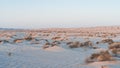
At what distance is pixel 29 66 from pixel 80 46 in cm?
1041

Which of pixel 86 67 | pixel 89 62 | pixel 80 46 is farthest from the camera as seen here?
pixel 80 46

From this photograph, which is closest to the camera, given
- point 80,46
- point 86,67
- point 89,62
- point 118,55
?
point 86,67

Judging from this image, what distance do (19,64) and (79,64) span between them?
8.41 ft

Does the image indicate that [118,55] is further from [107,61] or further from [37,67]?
[37,67]

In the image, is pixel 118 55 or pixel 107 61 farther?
pixel 118 55

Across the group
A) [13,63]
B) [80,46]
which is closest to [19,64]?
[13,63]

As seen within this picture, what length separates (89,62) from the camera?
1176cm

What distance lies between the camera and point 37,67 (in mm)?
10203

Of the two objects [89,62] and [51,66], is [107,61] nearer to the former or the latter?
[89,62]

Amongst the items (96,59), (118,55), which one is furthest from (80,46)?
(96,59)

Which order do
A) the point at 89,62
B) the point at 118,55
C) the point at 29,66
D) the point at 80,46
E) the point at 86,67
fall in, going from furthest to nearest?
1. the point at 80,46
2. the point at 118,55
3. the point at 89,62
4. the point at 86,67
5. the point at 29,66

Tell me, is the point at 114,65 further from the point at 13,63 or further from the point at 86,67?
the point at 13,63

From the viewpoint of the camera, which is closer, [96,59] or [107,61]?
[107,61]

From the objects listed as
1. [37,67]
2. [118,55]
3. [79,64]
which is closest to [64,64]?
[79,64]
